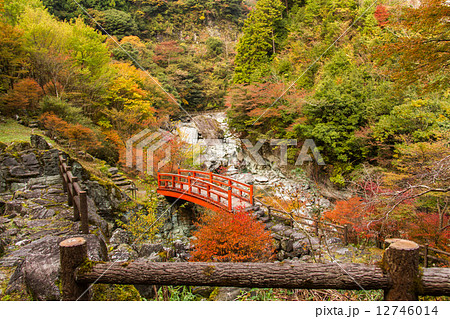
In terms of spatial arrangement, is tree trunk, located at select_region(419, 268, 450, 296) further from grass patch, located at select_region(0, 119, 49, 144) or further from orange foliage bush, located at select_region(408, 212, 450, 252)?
grass patch, located at select_region(0, 119, 49, 144)

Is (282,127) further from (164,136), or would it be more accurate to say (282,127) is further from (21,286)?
(21,286)

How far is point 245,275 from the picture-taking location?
1793 mm

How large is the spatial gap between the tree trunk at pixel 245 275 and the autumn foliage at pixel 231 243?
2.67 metres

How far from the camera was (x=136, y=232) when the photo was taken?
591 centimetres

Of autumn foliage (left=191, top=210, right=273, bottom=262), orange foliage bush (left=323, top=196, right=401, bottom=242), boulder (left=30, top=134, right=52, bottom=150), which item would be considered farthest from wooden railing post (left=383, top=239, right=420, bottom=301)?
boulder (left=30, top=134, right=52, bottom=150)

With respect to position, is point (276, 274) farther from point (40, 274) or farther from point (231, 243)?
point (231, 243)

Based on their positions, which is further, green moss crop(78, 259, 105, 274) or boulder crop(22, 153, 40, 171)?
boulder crop(22, 153, 40, 171)

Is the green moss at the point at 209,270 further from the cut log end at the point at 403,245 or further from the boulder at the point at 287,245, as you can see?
the boulder at the point at 287,245

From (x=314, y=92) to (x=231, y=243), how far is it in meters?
10.3

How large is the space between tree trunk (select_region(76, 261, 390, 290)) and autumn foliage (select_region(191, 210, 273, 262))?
2.67 m

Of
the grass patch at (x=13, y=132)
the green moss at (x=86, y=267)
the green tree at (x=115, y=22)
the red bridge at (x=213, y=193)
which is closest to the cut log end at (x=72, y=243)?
the green moss at (x=86, y=267)

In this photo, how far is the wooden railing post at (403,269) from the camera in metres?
1.60

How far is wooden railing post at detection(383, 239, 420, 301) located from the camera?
5.26 feet

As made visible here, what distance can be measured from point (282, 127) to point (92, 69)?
456 inches
